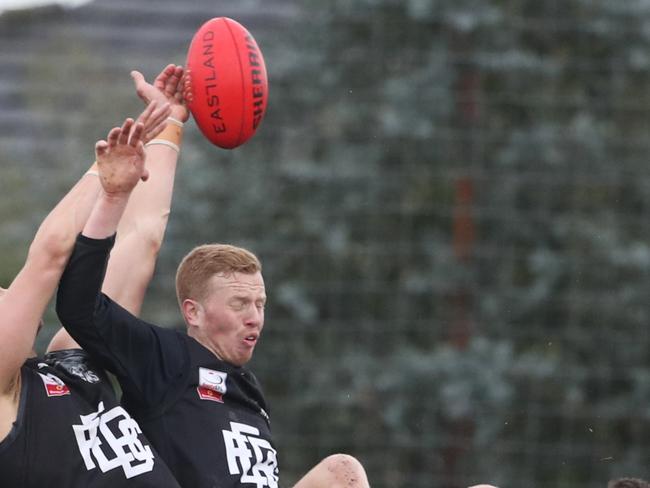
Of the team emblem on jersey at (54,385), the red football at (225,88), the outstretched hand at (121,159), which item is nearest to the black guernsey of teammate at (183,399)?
the team emblem on jersey at (54,385)

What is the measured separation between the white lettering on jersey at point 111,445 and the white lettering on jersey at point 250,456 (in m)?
0.26

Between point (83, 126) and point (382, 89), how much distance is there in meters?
1.75

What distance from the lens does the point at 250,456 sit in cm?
389

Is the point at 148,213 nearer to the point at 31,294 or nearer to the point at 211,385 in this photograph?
the point at 211,385

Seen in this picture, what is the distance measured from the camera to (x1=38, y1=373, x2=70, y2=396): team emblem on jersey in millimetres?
3639

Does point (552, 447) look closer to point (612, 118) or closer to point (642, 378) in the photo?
point (642, 378)

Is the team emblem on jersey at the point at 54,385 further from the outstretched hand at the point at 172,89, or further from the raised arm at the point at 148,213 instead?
the outstretched hand at the point at 172,89

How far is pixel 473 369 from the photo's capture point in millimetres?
7203

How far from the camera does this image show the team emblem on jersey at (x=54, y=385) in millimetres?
3639

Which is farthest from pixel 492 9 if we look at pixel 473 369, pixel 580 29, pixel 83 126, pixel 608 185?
pixel 83 126

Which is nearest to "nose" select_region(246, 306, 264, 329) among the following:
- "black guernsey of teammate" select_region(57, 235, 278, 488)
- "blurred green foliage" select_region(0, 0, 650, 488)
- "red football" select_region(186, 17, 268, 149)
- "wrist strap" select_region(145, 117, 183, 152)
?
"black guernsey of teammate" select_region(57, 235, 278, 488)

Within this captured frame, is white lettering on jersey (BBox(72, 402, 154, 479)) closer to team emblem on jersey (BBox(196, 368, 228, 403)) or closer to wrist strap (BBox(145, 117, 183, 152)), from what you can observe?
team emblem on jersey (BBox(196, 368, 228, 403))

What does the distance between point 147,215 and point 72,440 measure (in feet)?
3.05

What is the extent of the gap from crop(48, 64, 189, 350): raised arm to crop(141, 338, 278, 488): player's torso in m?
0.38
